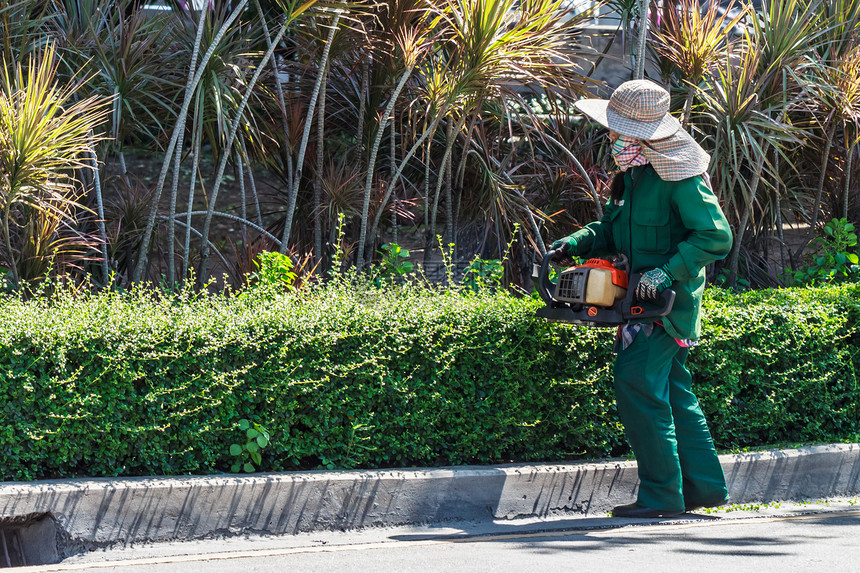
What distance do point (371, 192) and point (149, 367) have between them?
9.61 ft

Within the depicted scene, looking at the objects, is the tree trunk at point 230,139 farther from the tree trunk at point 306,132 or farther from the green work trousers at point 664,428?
the green work trousers at point 664,428

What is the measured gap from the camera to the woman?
183 inches

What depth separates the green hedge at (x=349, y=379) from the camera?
4.56 metres

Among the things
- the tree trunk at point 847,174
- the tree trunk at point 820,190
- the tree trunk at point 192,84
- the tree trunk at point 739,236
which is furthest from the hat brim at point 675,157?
the tree trunk at point 847,174

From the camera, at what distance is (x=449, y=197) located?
746cm

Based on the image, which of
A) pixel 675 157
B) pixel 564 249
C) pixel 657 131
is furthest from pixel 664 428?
pixel 657 131

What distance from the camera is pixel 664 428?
4.68 meters

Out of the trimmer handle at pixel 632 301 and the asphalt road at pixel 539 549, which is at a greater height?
the trimmer handle at pixel 632 301

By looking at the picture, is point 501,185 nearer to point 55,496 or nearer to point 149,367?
point 149,367

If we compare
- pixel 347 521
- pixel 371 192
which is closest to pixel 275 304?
pixel 347 521

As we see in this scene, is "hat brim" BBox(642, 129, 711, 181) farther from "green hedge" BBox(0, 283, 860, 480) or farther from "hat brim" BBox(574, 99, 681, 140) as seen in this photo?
"green hedge" BBox(0, 283, 860, 480)

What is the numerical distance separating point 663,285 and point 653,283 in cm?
6

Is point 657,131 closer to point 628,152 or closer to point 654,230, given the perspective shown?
point 628,152

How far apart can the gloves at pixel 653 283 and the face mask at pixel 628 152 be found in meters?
0.61
